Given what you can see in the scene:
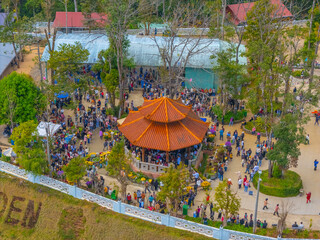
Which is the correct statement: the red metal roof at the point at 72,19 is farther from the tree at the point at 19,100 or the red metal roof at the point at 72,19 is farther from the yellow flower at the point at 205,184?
the yellow flower at the point at 205,184

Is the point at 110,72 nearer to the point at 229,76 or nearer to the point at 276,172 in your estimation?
the point at 229,76

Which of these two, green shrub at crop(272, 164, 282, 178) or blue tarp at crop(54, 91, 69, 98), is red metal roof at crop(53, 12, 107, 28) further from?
green shrub at crop(272, 164, 282, 178)

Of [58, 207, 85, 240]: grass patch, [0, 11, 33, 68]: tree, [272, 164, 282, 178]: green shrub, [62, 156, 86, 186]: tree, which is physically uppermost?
[0, 11, 33, 68]: tree

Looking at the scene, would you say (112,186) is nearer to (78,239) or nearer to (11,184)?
(78,239)

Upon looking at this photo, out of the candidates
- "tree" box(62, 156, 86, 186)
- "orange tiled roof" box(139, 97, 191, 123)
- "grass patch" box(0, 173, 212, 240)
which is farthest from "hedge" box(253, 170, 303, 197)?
"tree" box(62, 156, 86, 186)

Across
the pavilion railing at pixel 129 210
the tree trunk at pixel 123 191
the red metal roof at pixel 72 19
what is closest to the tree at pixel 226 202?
the pavilion railing at pixel 129 210

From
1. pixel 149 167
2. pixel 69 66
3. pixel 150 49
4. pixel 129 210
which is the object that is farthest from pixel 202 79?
pixel 129 210

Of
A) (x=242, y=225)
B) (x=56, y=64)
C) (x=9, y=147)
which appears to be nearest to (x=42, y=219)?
(x=9, y=147)
